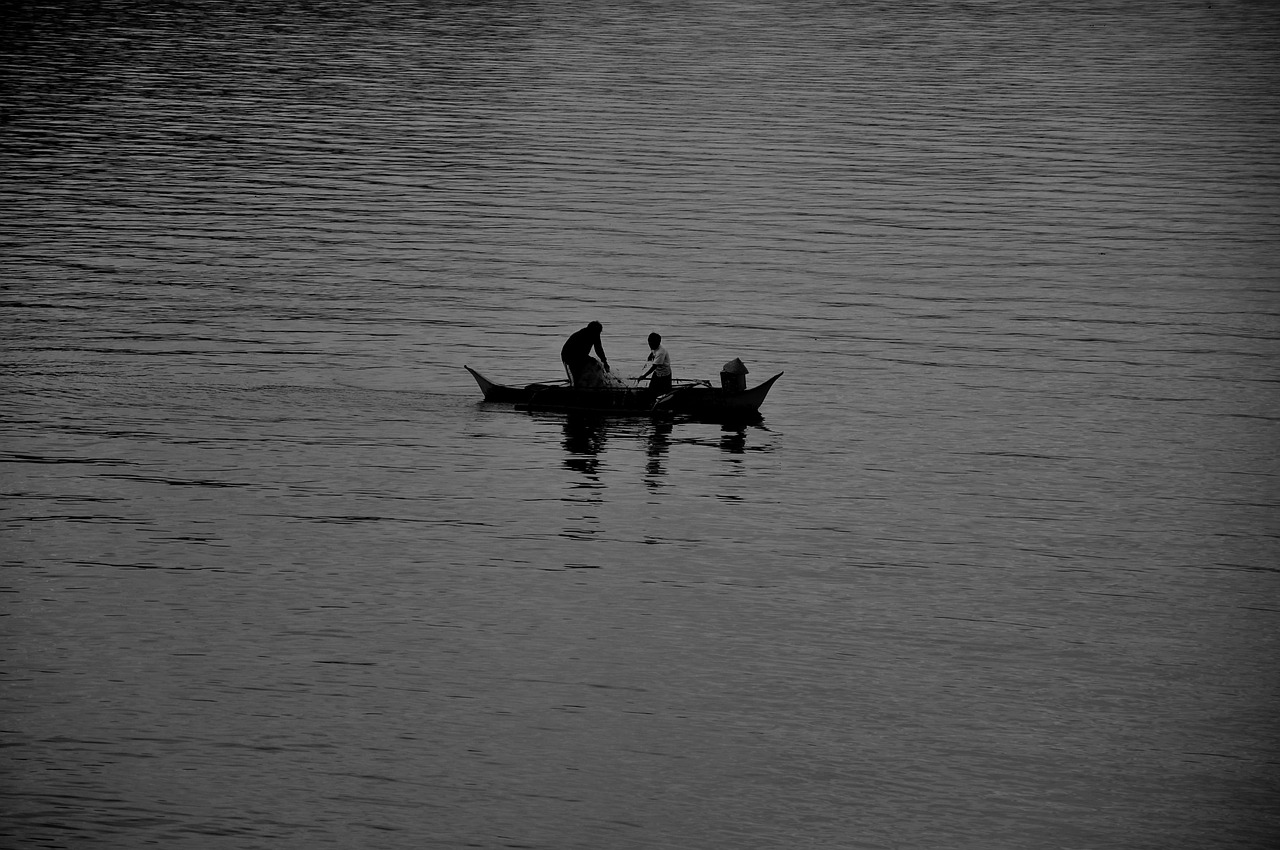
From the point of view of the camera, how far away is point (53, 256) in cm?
5253

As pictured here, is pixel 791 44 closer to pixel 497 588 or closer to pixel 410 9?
pixel 410 9

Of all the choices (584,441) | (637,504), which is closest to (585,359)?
(584,441)

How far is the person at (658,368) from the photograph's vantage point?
3538cm

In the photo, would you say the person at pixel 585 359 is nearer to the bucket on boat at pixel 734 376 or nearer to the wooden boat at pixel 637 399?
the wooden boat at pixel 637 399

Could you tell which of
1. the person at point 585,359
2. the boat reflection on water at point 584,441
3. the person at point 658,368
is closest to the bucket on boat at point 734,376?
the person at point 658,368

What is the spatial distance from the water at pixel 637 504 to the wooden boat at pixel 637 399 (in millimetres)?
482

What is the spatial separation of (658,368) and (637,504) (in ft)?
18.2

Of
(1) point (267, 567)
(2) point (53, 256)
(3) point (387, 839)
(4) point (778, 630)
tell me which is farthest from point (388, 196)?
(3) point (387, 839)

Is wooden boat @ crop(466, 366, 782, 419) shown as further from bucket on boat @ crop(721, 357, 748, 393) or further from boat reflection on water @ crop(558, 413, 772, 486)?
boat reflection on water @ crop(558, 413, 772, 486)

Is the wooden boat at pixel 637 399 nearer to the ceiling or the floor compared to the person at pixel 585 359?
nearer to the floor

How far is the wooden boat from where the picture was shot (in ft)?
118

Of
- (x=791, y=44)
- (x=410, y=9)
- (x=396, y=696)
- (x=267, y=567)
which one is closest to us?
(x=396, y=696)

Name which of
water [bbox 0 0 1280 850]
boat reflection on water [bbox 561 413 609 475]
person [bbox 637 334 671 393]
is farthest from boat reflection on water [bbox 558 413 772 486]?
person [bbox 637 334 671 393]

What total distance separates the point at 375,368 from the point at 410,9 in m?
113
